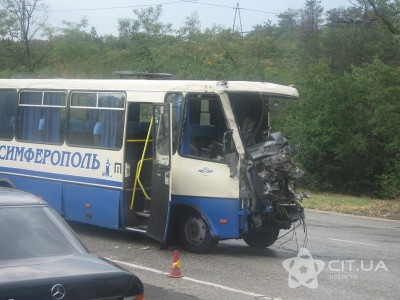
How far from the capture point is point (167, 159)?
1194 centimetres

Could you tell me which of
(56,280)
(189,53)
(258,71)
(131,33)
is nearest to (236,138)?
(56,280)

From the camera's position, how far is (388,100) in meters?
29.6

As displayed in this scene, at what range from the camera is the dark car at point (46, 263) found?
498 centimetres

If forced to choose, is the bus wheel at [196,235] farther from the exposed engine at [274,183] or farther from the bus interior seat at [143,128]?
the bus interior seat at [143,128]

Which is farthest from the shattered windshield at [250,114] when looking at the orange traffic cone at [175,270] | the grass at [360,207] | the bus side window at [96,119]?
the grass at [360,207]

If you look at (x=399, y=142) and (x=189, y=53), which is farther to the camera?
(x=189, y=53)

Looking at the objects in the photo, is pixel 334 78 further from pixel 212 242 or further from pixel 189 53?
pixel 212 242

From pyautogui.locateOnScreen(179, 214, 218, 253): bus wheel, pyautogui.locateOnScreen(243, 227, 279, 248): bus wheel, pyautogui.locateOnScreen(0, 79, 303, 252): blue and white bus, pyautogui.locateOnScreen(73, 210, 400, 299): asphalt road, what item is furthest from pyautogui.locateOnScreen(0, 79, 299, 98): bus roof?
pyautogui.locateOnScreen(73, 210, 400, 299): asphalt road

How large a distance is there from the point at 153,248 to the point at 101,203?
1.32m

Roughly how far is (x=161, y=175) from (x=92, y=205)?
77.1 inches

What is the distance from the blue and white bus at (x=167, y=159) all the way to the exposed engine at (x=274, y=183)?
0.02m

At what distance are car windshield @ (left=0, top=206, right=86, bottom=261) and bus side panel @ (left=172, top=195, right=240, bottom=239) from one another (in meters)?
5.64

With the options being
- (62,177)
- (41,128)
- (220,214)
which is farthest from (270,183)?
(41,128)

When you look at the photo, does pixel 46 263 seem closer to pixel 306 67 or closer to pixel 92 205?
pixel 92 205
